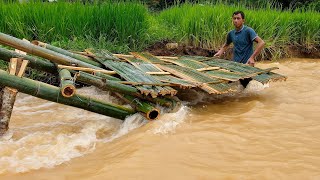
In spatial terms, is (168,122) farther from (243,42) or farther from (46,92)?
(243,42)

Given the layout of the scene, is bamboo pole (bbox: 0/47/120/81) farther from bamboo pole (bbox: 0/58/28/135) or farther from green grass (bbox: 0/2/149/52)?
green grass (bbox: 0/2/149/52)

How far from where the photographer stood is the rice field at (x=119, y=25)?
523 centimetres

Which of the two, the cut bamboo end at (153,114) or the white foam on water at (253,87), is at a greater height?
the cut bamboo end at (153,114)

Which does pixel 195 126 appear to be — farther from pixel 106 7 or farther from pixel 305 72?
pixel 305 72

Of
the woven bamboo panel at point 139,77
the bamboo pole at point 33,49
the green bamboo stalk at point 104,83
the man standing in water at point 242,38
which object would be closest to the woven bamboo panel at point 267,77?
the man standing in water at point 242,38

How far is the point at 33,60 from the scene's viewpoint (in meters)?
3.72

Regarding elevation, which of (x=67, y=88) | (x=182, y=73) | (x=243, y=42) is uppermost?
(x=67, y=88)

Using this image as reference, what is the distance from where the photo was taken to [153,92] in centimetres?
319

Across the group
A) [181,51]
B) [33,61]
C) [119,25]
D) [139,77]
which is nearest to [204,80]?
[139,77]

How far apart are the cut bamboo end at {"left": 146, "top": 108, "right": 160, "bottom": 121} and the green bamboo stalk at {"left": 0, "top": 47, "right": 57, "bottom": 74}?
120cm

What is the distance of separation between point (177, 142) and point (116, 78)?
1.00 metres

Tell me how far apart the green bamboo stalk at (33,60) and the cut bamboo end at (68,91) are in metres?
1.09

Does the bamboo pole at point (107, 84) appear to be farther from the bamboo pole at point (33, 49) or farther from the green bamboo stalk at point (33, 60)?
the green bamboo stalk at point (33, 60)

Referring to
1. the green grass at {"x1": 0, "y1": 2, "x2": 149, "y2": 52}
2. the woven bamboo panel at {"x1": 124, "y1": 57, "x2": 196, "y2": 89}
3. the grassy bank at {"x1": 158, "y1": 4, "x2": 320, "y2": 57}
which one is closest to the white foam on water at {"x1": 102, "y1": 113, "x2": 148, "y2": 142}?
the woven bamboo panel at {"x1": 124, "y1": 57, "x2": 196, "y2": 89}
